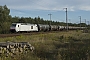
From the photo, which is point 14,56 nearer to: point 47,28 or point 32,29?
point 32,29

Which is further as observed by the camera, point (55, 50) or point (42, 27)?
point (42, 27)

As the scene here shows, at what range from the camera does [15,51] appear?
12.5 meters

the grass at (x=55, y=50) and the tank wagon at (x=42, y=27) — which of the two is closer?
the grass at (x=55, y=50)

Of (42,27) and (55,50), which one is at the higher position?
(42,27)

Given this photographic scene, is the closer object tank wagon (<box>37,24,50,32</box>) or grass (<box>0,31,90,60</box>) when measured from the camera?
grass (<box>0,31,90,60</box>)

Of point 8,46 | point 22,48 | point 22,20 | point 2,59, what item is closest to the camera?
point 2,59

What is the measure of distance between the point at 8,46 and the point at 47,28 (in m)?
46.9

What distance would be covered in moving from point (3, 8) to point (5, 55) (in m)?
69.0

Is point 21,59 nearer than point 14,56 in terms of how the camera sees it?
Yes

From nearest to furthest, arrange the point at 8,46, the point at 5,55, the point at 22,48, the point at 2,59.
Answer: the point at 2,59 → the point at 5,55 → the point at 8,46 → the point at 22,48

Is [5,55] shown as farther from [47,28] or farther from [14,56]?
[47,28]

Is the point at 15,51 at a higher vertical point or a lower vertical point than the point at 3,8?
lower

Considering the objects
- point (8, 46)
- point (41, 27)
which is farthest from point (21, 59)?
point (41, 27)

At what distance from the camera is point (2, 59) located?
1034cm
